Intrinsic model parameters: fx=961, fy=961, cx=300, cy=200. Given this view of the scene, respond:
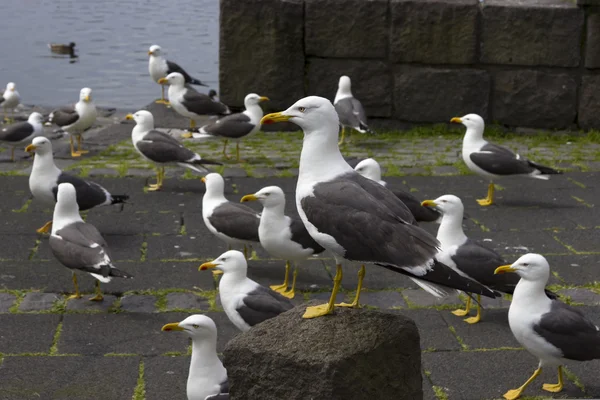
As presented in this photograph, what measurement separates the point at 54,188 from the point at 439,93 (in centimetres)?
511

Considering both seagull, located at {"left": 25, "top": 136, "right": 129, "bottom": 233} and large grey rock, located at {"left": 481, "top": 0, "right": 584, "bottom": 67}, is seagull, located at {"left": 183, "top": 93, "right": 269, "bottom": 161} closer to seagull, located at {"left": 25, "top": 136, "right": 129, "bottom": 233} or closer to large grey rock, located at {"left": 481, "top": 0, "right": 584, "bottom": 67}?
seagull, located at {"left": 25, "top": 136, "right": 129, "bottom": 233}

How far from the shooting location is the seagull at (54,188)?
7.71 meters

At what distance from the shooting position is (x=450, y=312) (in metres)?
6.16

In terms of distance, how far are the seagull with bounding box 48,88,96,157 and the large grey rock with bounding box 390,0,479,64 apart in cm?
350

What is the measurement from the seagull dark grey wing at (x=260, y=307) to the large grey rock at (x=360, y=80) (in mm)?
6019

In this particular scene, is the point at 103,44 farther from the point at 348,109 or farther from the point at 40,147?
the point at 40,147

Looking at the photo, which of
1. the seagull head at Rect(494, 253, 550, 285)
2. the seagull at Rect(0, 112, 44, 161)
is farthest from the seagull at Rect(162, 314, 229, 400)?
the seagull at Rect(0, 112, 44, 161)

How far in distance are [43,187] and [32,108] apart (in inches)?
229

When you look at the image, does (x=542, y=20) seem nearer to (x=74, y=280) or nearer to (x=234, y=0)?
(x=234, y=0)

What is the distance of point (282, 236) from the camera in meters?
6.50

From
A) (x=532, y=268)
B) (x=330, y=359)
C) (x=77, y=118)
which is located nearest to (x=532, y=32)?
(x=77, y=118)

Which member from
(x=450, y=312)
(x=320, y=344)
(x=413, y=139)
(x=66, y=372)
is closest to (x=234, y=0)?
(x=413, y=139)

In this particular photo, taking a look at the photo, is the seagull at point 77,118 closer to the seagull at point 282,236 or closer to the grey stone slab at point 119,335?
the seagull at point 282,236

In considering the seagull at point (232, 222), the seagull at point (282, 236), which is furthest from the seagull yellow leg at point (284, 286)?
the seagull at point (232, 222)
